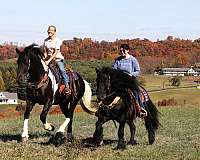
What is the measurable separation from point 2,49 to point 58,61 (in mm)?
127529

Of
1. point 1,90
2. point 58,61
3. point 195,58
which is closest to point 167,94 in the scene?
point 1,90

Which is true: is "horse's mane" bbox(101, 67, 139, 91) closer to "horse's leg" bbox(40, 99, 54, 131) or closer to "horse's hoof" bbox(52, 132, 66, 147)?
"horse's leg" bbox(40, 99, 54, 131)

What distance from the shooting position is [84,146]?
33.5 feet

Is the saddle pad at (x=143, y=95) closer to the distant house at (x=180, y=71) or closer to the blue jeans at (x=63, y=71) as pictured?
the blue jeans at (x=63, y=71)

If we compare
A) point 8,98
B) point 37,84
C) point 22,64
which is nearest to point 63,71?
point 37,84

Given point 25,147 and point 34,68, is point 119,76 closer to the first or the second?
point 34,68

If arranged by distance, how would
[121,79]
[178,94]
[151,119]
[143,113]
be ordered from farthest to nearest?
[178,94], [151,119], [143,113], [121,79]

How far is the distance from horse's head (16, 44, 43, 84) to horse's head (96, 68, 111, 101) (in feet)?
5.56

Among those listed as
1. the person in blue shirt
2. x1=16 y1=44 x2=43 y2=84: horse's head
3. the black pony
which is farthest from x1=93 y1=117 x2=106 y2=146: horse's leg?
x1=16 y1=44 x2=43 y2=84: horse's head

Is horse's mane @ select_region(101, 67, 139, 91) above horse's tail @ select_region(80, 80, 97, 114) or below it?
above

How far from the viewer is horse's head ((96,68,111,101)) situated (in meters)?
9.55

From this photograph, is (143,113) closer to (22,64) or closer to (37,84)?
(37,84)

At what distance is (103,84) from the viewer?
964cm

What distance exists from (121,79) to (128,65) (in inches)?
29.3
